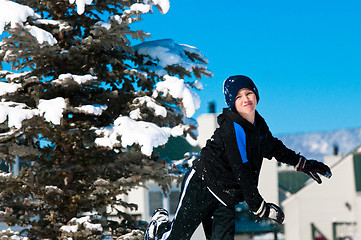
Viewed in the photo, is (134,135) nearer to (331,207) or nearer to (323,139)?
(331,207)

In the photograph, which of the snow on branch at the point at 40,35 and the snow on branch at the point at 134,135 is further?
the snow on branch at the point at 40,35

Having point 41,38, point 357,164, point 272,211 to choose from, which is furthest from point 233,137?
point 357,164

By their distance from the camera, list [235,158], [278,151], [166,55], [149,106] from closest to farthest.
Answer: [235,158]
[278,151]
[149,106]
[166,55]

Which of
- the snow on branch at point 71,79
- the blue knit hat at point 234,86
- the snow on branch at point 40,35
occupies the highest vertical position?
the snow on branch at point 40,35

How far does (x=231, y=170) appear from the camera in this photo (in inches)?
138

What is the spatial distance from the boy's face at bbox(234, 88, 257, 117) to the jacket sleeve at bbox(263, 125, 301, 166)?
0.27 meters

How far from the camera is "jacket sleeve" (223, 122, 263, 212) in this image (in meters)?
3.30

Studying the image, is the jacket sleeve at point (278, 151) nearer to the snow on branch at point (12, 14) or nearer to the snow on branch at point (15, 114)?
the snow on branch at point (15, 114)

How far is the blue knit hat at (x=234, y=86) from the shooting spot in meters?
3.48

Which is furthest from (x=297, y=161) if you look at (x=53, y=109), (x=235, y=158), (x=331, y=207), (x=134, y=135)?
(x=331, y=207)

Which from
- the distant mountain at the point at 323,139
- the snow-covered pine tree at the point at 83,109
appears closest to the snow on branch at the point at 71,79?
the snow-covered pine tree at the point at 83,109

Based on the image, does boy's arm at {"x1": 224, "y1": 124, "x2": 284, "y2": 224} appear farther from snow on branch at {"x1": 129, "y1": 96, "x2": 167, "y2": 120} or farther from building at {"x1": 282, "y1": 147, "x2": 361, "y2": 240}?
building at {"x1": 282, "y1": 147, "x2": 361, "y2": 240}

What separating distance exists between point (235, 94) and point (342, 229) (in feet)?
78.8

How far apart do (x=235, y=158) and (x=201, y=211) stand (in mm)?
562
